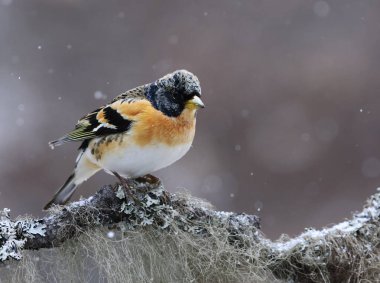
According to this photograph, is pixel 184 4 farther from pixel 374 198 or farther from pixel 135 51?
pixel 374 198

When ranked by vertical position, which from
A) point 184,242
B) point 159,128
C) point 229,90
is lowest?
point 184,242

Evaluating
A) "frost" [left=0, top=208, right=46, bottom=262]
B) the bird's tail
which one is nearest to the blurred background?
the bird's tail

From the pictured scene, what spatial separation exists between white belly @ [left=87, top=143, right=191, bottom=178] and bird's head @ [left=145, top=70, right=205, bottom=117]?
0.12m

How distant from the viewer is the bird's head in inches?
78.3

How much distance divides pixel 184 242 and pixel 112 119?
53 centimetres

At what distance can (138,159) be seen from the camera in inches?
78.4

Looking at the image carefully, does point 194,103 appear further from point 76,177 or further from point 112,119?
point 76,177

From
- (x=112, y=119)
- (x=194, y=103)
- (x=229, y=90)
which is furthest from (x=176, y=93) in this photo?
(x=229, y=90)

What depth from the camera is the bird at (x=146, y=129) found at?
6.56 ft

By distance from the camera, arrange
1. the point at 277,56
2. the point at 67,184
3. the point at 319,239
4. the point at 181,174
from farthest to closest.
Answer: the point at 277,56 → the point at 181,174 → the point at 67,184 → the point at 319,239

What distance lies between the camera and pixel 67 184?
2.19 m

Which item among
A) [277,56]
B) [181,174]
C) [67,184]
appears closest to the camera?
[67,184]

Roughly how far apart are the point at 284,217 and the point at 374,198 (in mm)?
2465

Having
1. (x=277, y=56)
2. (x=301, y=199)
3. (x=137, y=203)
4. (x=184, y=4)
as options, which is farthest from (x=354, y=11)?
(x=137, y=203)
